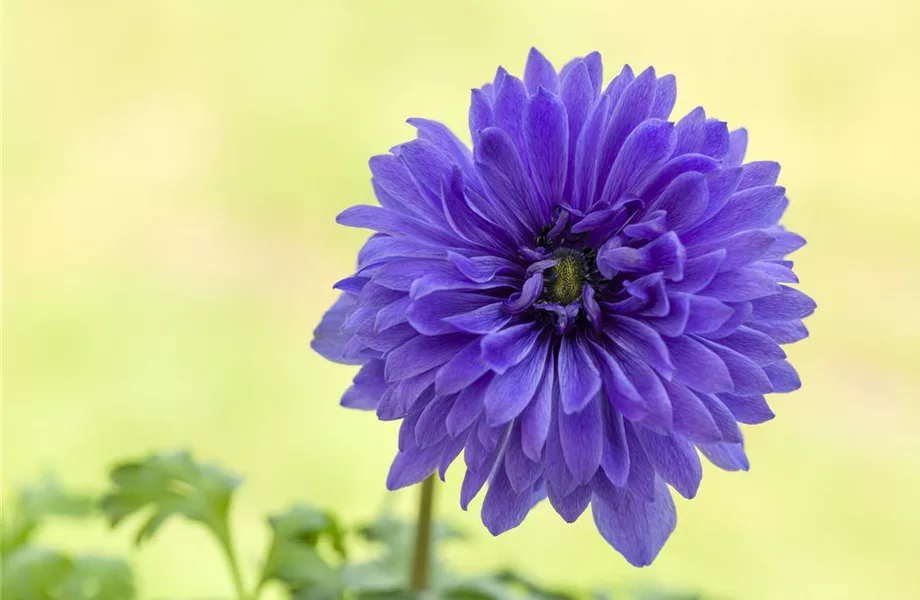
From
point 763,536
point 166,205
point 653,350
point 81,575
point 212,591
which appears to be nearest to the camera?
point 653,350

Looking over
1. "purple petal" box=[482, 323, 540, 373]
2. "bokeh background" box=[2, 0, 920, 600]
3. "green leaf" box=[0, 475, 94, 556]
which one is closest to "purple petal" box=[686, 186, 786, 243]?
"purple petal" box=[482, 323, 540, 373]

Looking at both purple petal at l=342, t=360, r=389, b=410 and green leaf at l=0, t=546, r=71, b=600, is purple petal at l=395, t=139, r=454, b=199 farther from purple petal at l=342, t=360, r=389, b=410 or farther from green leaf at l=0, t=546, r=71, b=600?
green leaf at l=0, t=546, r=71, b=600

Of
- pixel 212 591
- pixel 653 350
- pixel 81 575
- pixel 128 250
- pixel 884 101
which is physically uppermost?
pixel 884 101

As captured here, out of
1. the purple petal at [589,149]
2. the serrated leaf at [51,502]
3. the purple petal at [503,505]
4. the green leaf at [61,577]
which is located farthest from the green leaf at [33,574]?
the purple petal at [589,149]

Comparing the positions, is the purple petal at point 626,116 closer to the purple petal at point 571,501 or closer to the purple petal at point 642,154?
the purple petal at point 642,154

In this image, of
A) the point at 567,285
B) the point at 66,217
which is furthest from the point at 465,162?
the point at 66,217

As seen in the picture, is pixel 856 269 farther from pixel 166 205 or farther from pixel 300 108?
pixel 166 205
